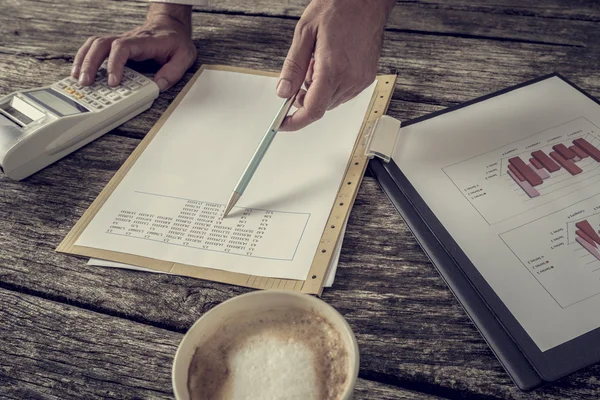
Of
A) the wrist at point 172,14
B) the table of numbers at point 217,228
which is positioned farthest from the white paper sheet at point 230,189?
the wrist at point 172,14

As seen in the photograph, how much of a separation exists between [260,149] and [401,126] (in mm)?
203

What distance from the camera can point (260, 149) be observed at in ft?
2.27

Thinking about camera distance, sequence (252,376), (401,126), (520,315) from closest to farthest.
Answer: (252,376)
(520,315)
(401,126)

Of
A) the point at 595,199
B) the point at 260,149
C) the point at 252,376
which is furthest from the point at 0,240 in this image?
the point at 595,199

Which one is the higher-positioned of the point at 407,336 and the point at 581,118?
the point at 581,118

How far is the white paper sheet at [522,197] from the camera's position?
52 cm

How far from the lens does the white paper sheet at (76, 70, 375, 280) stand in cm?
62

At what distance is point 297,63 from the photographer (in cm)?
73

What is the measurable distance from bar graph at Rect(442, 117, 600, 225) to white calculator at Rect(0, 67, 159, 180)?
48 centimetres

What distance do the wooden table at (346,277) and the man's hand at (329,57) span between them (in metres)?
0.09

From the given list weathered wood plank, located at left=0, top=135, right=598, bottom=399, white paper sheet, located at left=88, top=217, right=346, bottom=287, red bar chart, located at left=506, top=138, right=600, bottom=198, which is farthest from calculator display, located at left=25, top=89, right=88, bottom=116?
red bar chart, located at left=506, top=138, right=600, bottom=198

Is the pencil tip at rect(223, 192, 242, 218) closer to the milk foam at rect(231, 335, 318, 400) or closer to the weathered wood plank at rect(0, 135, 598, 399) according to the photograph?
the weathered wood plank at rect(0, 135, 598, 399)

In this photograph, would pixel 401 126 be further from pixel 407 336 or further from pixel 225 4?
pixel 225 4

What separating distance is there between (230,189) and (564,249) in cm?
39
